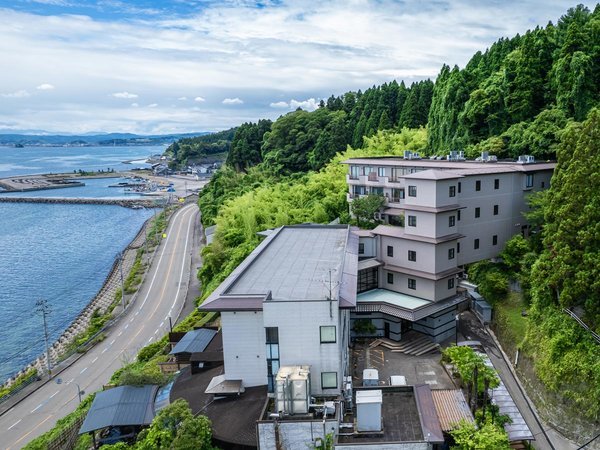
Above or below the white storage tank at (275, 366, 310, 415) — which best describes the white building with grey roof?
above

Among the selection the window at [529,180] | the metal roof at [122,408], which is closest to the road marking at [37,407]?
the metal roof at [122,408]

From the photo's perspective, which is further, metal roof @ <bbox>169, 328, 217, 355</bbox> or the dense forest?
metal roof @ <bbox>169, 328, 217, 355</bbox>

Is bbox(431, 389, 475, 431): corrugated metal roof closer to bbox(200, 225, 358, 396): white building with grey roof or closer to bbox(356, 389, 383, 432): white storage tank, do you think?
bbox(356, 389, 383, 432): white storage tank

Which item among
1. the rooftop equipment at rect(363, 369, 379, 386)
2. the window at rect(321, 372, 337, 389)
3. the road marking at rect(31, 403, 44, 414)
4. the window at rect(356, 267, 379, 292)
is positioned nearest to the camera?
the window at rect(321, 372, 337, 389)

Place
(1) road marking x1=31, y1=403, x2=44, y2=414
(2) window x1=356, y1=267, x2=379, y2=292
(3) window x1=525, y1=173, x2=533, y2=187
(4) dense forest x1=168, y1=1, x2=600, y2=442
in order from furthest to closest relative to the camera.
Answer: (3) window x1=525, y1=173, x2=533, y2=187, (2) window x1=356, y1=267, x2=379, y2=292, (1) road marking x1=31, y1=403, x2=44, y2=414, (4) dense forest x1=168, y1=1, x2=600, y2=442

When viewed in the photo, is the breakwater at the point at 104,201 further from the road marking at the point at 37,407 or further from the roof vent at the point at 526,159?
the roof vent at the point at 526,159

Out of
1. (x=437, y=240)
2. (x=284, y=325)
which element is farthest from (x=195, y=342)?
(x=437, y=240)

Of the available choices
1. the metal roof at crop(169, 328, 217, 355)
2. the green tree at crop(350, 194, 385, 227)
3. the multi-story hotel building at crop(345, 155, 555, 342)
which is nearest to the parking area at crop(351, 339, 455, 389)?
the multi-story hotel building at crop(345, 155, 555, 342)
